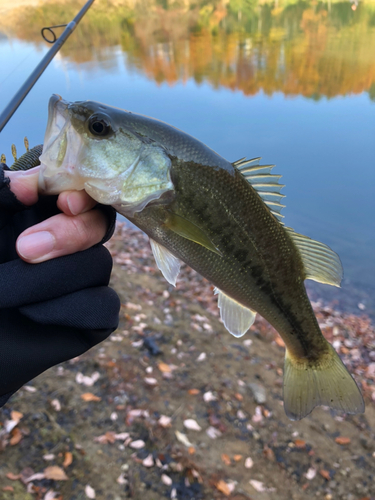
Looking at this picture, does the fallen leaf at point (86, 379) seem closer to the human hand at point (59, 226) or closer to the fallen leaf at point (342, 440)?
the fallen leaf at point (342, 440)

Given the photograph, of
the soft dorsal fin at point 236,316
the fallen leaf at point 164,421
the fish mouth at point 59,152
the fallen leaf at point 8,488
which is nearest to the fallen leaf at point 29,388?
the fallen leaf at point 8,488

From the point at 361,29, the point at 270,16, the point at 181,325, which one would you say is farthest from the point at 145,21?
the point at 181,325

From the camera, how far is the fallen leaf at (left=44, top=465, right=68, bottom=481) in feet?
10.0

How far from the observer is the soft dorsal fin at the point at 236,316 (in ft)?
6.13

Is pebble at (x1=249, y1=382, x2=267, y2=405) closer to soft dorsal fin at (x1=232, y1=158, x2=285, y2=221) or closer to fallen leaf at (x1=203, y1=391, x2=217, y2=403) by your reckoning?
fallen leaf at (x1=203, y1=391, x2=217, y2=403)

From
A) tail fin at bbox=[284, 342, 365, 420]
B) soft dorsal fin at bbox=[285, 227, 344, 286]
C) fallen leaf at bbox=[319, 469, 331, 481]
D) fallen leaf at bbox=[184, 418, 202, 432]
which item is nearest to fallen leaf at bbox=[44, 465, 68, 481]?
fallen leaf at bbox=[184, 418, 202, 432]

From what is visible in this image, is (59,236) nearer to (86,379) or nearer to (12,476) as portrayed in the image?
(12,476)

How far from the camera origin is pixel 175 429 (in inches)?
147

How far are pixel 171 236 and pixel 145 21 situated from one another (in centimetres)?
2382

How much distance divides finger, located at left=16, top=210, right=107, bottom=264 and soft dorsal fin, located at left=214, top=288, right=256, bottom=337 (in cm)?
75

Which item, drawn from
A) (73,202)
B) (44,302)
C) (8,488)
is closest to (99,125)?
(73,202)

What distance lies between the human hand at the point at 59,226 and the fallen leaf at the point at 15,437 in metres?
2.62

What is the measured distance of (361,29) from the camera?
20.3 m

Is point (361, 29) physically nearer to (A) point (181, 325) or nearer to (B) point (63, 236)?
(A) point (181, 325)
